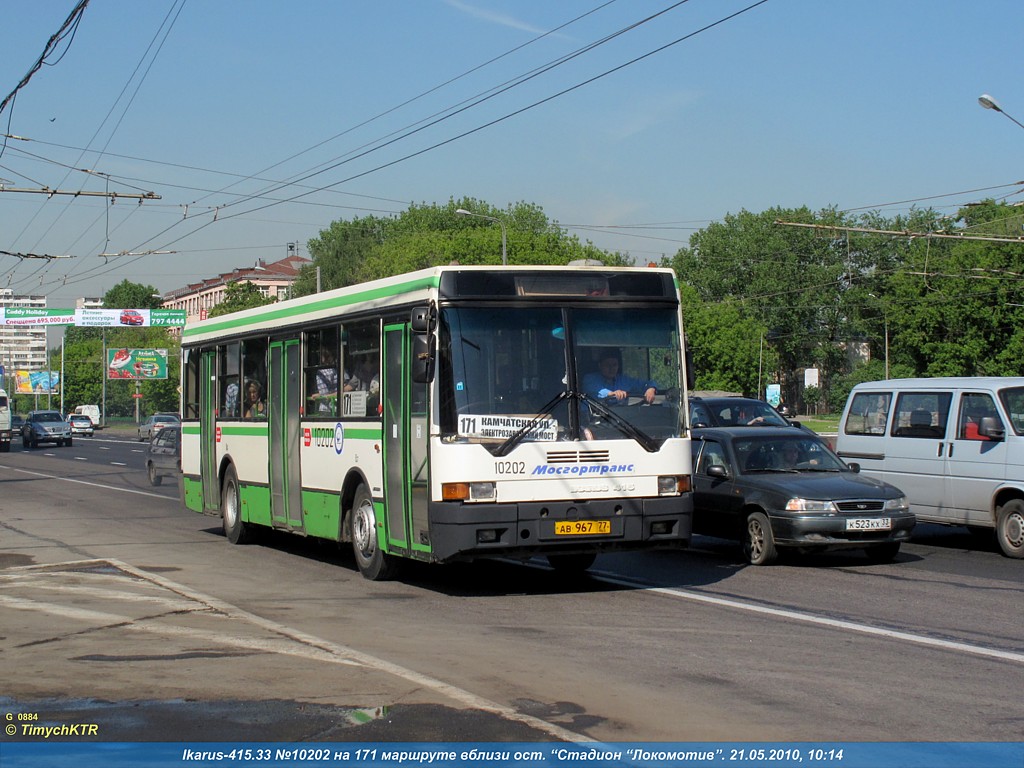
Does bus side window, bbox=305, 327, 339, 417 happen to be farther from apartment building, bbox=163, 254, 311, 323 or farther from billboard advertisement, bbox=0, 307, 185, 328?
apartment building, bbox=163, 254, 311, 323

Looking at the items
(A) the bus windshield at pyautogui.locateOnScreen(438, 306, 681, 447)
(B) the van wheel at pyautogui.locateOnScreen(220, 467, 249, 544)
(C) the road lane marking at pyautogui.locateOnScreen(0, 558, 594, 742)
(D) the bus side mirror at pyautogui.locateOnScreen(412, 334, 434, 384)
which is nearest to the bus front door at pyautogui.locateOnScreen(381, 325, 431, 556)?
(D) the bus side mirror at pyautogui.locateOnScreen(412, 334, 434, 384)

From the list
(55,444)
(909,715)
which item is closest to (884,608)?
(909,715)

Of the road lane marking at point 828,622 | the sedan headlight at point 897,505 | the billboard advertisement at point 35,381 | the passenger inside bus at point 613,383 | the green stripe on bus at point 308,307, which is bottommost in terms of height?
the road lane marking at point 828,622

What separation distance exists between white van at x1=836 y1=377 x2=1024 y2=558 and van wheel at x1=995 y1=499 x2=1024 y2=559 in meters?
0.01

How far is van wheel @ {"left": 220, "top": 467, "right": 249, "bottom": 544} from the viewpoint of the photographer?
1745cm

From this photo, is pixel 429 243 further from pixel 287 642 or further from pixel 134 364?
pixel 287 642

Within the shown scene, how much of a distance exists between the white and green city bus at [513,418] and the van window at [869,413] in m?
5.82

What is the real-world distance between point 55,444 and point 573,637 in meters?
62.4

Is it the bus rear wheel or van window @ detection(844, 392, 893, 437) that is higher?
van window @ detection(844, 392, 893, 437)

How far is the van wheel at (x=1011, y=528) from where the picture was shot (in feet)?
48.6

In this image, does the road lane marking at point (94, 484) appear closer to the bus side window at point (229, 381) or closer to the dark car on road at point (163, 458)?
the dark car on road at point (163, 458)

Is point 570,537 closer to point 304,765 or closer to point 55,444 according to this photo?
point 304,765

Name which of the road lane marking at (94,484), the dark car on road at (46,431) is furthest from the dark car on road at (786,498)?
the dark car on road at (46,431)

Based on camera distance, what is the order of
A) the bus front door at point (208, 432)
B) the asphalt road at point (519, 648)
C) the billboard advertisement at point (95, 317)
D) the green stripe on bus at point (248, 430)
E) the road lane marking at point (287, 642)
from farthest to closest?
the billboard advertisement at point (95, 317)
the bus front door at point (208, 432)
the green stripe on bus at point (248, 430)
the road lane marking at point (287, 642)
the asphalt road at point (519, 648)
